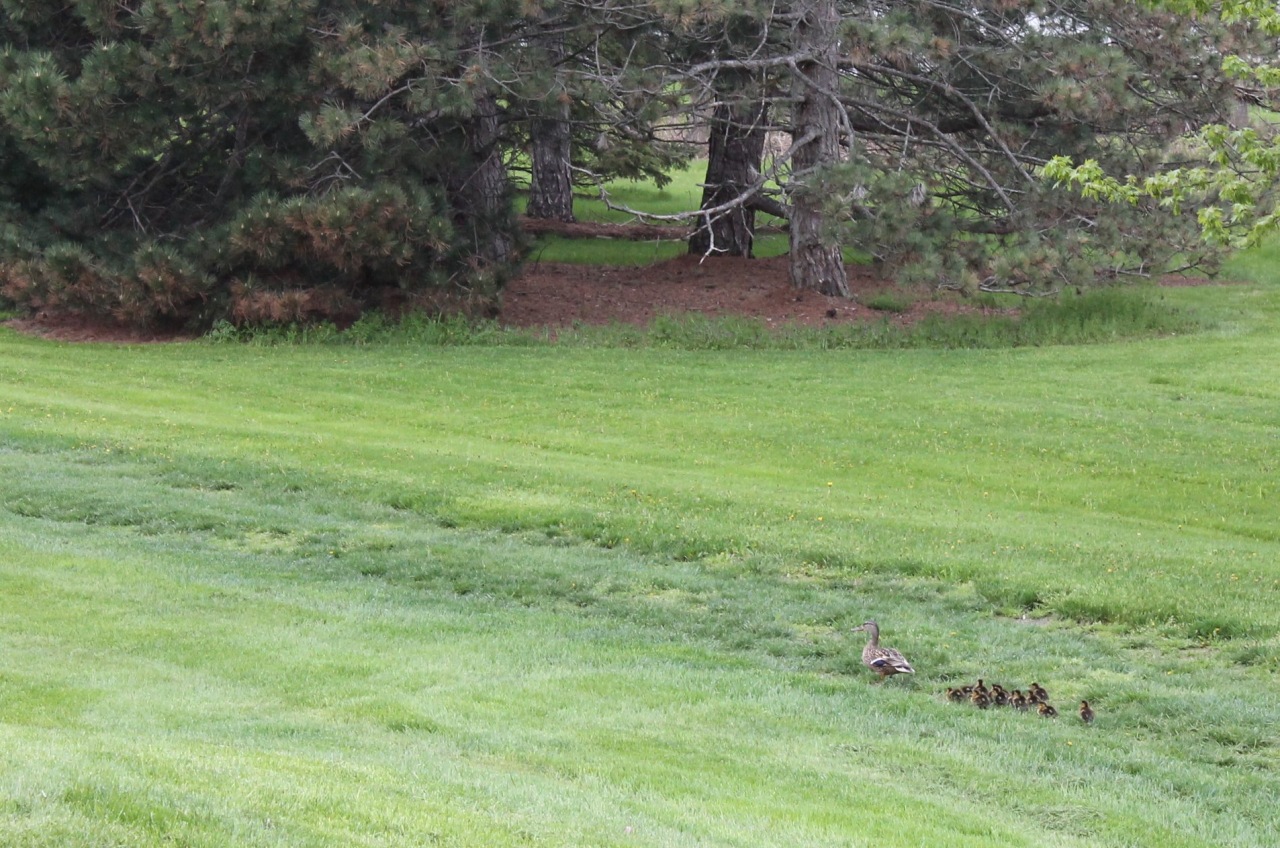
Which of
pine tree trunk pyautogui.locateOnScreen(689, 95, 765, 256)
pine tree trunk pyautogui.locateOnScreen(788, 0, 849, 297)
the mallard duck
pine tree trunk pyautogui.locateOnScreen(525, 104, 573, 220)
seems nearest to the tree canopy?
pine tree trunk pyautogui.locateOnScreen(788, 0, 849, 297)

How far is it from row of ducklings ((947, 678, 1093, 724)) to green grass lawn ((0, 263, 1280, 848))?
0.60ft

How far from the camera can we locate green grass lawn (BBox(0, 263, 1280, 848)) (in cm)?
644

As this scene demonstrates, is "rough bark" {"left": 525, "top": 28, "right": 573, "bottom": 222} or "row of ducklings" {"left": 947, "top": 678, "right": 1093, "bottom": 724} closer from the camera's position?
"row of ducklings" {"left": 947, "top": 678, "right": 1093, "bottom": 724}

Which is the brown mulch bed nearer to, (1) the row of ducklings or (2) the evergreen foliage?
(2) the evergreen foliage

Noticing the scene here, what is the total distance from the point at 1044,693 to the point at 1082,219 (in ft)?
56.5

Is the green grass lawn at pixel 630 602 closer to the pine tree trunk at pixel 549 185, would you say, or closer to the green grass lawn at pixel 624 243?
the green grass lawn at pixel 624 243

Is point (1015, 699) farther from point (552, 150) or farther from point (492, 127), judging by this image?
point (552, 150)

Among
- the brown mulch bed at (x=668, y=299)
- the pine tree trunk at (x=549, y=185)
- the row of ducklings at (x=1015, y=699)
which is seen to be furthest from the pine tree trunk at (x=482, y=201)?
the row of ducklings at (x=1015, y=699)

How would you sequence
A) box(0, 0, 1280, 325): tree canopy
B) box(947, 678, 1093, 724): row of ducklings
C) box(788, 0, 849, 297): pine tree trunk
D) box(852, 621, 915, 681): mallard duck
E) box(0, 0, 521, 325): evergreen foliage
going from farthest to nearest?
box(788, 0, 849, 297): pine tree trunk → box(0, 0, 1280, 325): tree canopy → box(0, 0, 521, 325): evergreen foliage → box(852, 621, 915, 681): mallard duck → box(947, 678, 1093, 724): row of ducklings

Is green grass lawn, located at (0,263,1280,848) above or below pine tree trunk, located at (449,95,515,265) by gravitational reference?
below

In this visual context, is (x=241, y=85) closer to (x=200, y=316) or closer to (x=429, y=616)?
(x=200, y=316)

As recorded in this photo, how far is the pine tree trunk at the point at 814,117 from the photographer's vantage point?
2476 centimetres

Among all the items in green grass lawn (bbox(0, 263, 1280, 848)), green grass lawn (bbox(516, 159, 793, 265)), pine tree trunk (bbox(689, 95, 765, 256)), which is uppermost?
pine tree trunk (bbox(689, 95, 765, 256))

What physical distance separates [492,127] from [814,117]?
19.0ft
